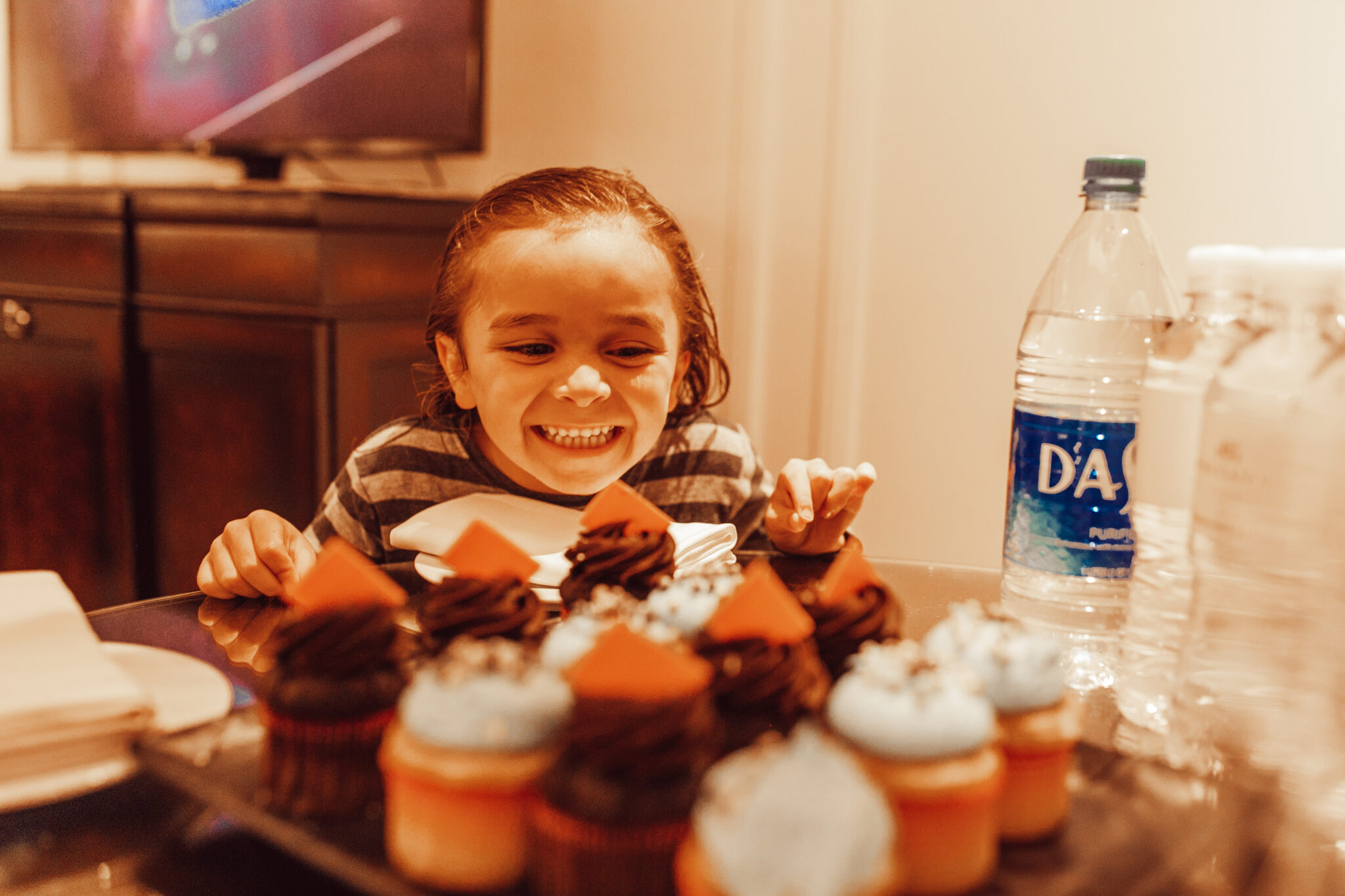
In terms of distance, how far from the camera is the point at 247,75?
9.11 feet

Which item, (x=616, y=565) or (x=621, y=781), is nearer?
(x=621, y=781)

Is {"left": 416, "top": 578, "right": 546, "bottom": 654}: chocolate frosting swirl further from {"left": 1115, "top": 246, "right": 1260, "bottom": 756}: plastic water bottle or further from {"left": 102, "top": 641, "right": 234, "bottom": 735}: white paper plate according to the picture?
{"left": 1115, "top": 246, "right": 1260, "bottom": 756}: plastic water bottle

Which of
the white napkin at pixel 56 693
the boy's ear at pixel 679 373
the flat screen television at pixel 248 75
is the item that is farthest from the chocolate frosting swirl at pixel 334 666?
the flat screen television at pixel 248 75

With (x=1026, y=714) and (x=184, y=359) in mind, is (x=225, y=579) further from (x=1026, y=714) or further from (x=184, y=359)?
(x=184, y=359)

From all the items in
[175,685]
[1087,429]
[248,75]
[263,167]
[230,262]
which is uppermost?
[248,75]

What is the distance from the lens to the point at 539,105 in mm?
2670

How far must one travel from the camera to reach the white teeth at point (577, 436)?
127 cm

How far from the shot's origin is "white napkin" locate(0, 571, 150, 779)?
2.17 ft

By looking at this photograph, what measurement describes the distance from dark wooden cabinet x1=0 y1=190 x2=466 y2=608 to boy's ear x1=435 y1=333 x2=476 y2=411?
873 mm

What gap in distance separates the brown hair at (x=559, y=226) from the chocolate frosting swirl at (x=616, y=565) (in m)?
0.51

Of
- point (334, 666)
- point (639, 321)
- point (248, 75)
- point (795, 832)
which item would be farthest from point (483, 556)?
point (248, 75)

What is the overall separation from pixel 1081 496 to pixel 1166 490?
64 millimetres

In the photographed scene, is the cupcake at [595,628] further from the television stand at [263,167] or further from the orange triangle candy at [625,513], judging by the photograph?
the television stand at [263,167]

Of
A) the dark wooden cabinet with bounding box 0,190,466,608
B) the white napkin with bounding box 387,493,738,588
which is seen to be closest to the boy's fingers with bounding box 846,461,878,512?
the white napkin with bounding box 387,493,738,588
